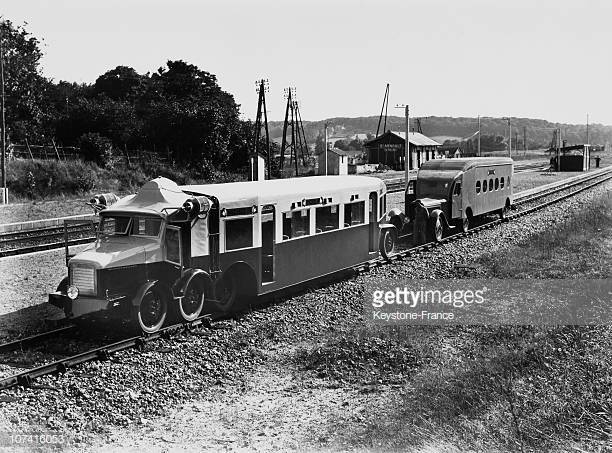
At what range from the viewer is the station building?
71438 mm

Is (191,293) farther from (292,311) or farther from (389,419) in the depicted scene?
(389,419)

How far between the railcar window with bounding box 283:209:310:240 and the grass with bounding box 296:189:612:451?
3.07 meters

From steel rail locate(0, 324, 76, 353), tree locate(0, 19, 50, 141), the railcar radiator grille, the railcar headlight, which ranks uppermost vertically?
tree locate(0, 19, 50, 141)

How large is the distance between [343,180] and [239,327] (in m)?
6.21

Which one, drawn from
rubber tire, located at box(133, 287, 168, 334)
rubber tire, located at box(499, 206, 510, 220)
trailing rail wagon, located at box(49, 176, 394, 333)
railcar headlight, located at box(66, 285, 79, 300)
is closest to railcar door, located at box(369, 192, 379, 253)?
trailing rail wagon, located at box(49, 176, 394, 333)

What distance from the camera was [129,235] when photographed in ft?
39.9

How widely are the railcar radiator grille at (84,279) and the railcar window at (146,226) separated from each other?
1.15 m

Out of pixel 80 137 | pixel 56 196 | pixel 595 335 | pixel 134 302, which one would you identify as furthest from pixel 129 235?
pixel 80 137

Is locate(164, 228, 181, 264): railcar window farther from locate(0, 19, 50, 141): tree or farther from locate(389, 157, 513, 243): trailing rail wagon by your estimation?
locate(0, 19, 50, 141): tree

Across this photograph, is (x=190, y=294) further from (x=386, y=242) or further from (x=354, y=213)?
(x=386, y=242)

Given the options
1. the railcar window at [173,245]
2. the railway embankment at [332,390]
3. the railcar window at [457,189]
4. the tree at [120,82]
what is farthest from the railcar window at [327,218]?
the tree at [120,82]

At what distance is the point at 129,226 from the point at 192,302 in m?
1.84

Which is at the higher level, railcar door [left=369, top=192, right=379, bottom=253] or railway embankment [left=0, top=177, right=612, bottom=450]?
railcar door [left=369, top=192, right=379, bottom=253]

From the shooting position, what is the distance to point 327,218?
642 inches
